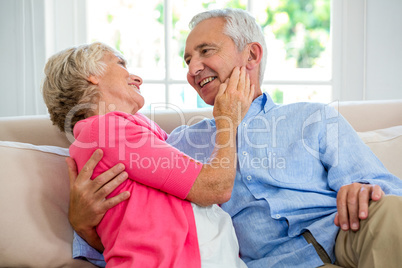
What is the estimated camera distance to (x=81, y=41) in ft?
9.43

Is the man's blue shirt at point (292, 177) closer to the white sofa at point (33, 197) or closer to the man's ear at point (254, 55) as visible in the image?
the man's ear at point (254, 55)

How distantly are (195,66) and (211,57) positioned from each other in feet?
0.25

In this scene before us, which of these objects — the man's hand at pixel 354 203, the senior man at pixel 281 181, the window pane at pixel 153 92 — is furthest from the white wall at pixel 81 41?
the man's hand at pixel 354 203

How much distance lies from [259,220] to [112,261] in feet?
1.78

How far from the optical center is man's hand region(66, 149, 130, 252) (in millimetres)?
1283

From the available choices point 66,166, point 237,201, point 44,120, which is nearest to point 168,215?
point 237,201

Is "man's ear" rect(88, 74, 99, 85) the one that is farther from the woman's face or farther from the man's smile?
the man's smile

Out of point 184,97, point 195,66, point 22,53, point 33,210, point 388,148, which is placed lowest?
point 33,210

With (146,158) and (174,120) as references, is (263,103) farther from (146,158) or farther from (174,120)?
(146,158)

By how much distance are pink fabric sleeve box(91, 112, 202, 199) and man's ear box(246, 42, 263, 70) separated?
672 mm

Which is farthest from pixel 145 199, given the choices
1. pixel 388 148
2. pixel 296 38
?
pixel 296 38

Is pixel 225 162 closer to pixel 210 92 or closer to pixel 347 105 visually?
pixel 210 92

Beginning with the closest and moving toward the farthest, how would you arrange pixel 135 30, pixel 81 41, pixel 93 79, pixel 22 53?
pixel 93 79
pixel 22 53
pixel 81 41
pixel 135 30

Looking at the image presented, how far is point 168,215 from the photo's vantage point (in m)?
1.29
